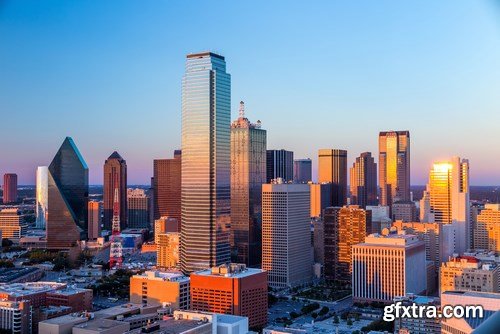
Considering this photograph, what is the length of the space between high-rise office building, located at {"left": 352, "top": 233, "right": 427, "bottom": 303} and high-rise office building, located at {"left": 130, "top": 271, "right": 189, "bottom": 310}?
3754 mm

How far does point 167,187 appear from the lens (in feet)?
75.2

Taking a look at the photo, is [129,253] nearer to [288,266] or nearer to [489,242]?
[288,266]

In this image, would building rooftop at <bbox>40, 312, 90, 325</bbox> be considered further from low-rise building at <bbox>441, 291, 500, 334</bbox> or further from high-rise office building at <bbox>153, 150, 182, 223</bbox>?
high-rise office building at <bbox>153, 150, 182, 223</bbox>

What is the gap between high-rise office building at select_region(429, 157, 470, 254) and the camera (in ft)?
52.0

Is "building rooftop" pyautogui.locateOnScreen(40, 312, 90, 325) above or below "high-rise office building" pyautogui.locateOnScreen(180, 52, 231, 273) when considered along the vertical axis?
below

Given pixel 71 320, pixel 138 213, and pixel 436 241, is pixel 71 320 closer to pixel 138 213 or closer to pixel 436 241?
pixel 436 241

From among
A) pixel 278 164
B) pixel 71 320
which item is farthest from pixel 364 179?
pixel 71 320

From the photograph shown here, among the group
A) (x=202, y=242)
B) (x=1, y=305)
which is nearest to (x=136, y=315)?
(x=1, y=305)

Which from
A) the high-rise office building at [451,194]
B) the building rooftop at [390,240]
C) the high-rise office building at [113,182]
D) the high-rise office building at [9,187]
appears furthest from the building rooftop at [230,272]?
the high-rise office building at [9,187]

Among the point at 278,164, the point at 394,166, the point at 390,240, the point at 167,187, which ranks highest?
the point at 394,166

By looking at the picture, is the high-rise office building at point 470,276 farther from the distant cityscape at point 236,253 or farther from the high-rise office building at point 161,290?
the high-rise office building at point 161,290

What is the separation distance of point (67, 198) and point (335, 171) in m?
10.5

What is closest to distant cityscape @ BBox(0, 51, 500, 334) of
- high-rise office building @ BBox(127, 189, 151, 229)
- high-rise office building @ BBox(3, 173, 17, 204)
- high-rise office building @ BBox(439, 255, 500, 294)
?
high-rise office building @ BBox(439, 255, 500, 294)

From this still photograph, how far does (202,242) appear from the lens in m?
12.0
